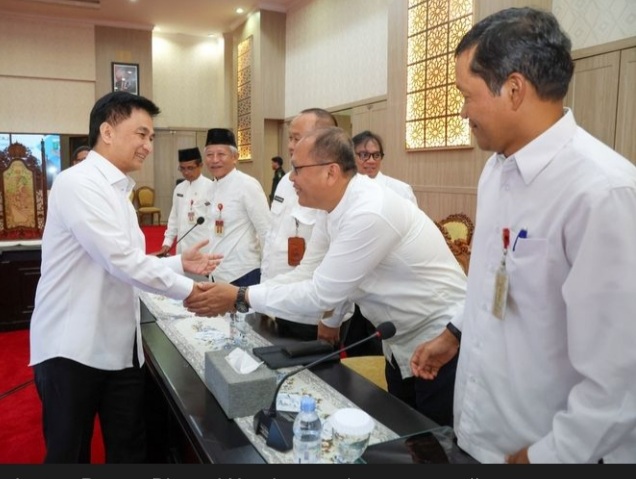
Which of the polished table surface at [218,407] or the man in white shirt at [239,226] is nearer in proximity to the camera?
the polished table surface at [218,407]

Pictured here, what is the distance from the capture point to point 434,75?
524 cm

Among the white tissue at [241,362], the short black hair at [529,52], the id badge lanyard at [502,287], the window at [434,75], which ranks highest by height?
the window at [434,75]

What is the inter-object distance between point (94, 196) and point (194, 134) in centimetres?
1150

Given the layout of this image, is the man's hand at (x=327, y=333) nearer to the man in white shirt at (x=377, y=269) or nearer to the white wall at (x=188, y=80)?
the man in white shirt at (x=377, y=269)

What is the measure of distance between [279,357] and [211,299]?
1.45ft

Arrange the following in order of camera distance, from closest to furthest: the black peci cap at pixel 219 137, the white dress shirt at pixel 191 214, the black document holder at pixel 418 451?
the black document holder at pixel 418 451 → the black peci cap at pixel 219 137 → the white dress shirt at pixel 191 214

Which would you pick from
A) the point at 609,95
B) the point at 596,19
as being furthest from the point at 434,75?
the point at 609,95

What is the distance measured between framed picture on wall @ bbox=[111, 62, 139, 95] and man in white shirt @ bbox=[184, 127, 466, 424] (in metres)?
10.7

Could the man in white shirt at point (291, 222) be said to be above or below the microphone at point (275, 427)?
above

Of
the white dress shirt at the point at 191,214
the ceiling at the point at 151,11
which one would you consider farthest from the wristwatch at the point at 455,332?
the ceiling at the point at 151,11

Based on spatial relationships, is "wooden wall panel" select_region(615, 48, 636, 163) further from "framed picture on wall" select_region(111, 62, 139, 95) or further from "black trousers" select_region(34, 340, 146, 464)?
"framed picture on wall" select_region(111, 62, 139, 95)

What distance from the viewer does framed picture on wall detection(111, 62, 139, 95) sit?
11180 mm

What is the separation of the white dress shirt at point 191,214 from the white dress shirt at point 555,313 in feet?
10.6

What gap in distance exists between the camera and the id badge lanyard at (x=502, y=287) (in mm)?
1038
